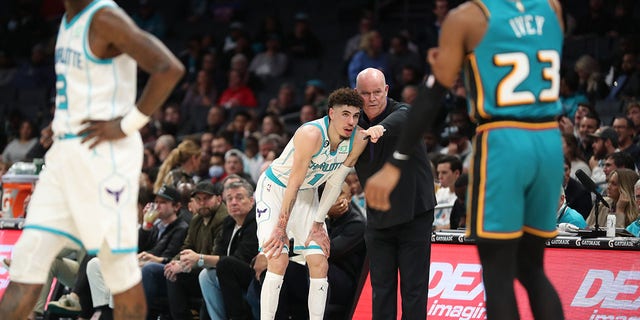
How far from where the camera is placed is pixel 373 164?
7504 millimetres

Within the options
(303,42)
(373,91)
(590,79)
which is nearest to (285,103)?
(303,42)

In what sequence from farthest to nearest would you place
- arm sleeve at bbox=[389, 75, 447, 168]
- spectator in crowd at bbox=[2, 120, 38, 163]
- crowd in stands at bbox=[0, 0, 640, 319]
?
spectator in crowd at bbox=[2, 120, 38, 163] < crowd in stands at bbox=[0, 0, 640, 319] < arm sleeve at bbox=[389, 75, 447, 168]

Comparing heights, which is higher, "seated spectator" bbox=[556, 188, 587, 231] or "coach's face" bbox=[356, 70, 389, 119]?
"coach's face" bbox=[356, 70, 389, 119]

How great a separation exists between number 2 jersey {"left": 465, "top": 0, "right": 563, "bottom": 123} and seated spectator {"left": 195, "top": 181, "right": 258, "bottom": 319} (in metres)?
4.49

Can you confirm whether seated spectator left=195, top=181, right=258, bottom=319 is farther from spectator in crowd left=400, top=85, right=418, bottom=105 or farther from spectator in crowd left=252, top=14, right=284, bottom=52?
spectator in crowd left=252, top=14, right=284, bottom=52

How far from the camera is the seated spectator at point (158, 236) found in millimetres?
9688

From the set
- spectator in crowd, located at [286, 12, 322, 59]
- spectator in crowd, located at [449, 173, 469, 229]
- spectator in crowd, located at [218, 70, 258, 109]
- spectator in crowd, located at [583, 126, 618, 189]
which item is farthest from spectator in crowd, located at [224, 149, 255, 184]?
spectator in crowd, located at [286, 12, 322, 59]

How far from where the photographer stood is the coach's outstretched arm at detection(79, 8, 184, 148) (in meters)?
5.10

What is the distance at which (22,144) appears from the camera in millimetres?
16250

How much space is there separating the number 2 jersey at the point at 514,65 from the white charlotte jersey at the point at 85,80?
1.79 meters

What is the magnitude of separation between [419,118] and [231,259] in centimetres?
446

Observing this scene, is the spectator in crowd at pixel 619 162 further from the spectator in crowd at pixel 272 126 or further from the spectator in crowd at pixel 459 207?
the spectator in crowd at pixel 272 126

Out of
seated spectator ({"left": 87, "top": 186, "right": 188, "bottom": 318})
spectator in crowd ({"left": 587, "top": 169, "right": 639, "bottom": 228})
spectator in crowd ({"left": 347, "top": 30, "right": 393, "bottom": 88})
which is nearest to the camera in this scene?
spectator in crowd ({"left": 587, "top": 169, "right": 639, "bottom": 228})

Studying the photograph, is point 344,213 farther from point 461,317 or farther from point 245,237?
point 461,317
